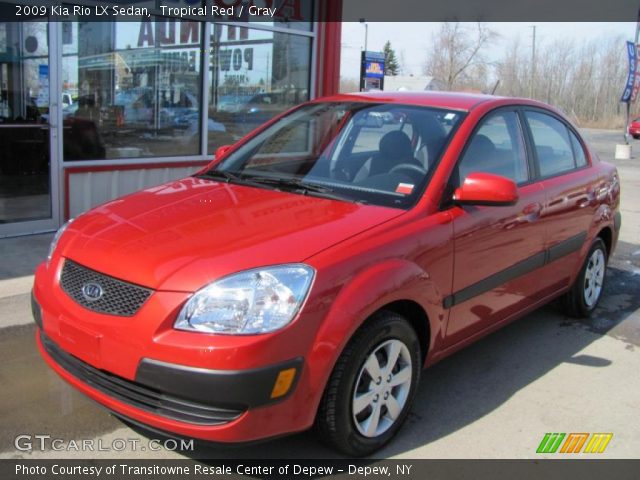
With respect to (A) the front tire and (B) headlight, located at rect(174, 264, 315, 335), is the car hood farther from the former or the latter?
(A) the front tire

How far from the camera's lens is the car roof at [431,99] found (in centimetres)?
386

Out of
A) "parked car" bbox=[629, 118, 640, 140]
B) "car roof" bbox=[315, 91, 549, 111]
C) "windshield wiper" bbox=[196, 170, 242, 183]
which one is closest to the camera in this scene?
"windshield wiper" bbox=[196, 170, 242, 183]

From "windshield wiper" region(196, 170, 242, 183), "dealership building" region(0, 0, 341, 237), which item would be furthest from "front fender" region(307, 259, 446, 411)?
"dealership building" region(0, 0, 341, 237)

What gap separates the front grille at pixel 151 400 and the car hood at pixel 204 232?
422 mm

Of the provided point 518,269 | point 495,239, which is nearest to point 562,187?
point 518,269

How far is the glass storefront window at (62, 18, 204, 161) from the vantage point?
671cm

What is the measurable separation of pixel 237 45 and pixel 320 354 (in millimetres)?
6500

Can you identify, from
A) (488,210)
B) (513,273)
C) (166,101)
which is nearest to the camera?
(488,210)

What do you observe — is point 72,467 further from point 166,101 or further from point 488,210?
point 166,101

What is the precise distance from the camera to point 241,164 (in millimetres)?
3953

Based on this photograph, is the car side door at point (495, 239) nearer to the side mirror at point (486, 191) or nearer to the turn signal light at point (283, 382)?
the side mirror at point (486, 191)

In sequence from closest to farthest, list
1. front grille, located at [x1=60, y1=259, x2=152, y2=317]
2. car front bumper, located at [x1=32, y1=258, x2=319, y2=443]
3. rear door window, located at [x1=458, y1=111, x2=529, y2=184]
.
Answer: car front bumper, located at [x1=32, y1=258, x2=319, y2=443] < front grille, located at [x1=60, y1=259, x2=152, y2=317] < rear door window, located at [x1=458, y1=111, x2=529, y2=184]

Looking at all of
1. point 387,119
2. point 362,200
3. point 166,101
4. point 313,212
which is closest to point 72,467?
point 313,212

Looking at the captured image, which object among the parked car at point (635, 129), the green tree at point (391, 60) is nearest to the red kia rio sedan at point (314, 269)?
the parked car at point (635, 129)
